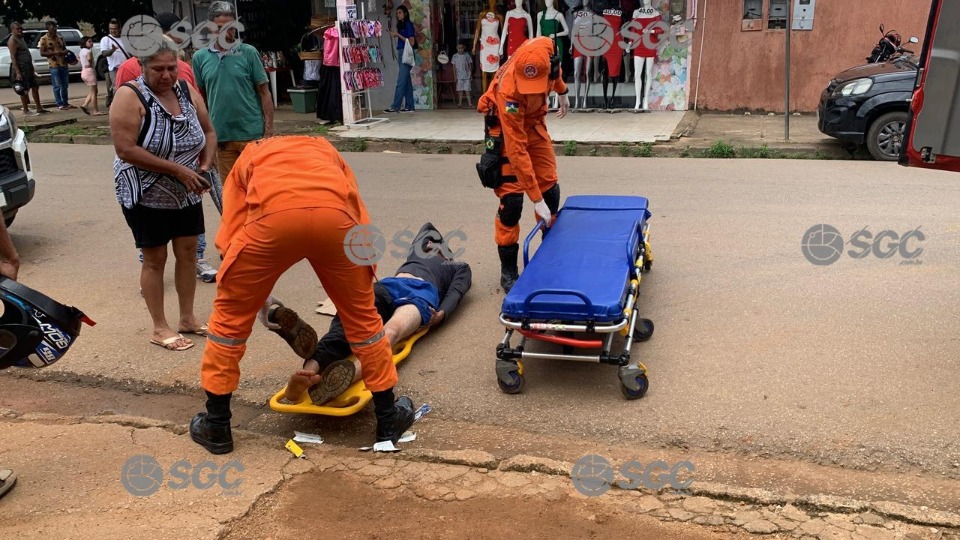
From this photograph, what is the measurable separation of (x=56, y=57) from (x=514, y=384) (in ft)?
53.0

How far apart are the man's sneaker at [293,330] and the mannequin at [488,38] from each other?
11193mm

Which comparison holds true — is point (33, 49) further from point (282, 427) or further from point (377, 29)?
point (282, 427)

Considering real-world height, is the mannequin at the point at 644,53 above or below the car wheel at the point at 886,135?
above

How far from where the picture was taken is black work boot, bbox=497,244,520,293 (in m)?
5.58

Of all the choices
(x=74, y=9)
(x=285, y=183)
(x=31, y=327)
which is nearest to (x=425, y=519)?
(x=285, y=183)

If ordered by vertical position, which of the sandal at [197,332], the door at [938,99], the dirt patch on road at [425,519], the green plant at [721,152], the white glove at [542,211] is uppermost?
the door at [938,99]

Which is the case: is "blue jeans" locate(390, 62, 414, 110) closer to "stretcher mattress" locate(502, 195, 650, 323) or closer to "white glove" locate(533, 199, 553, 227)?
"stretcher mattress" locate(502, 195, 650, 323)

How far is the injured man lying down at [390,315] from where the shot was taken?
3.78 metres

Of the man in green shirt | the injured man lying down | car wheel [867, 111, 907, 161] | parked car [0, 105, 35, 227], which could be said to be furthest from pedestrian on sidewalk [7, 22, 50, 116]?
car wheel [867, 111, 907, 161]

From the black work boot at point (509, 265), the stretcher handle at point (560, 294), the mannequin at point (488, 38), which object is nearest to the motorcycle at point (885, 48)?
the mannequin at point (488, 38)

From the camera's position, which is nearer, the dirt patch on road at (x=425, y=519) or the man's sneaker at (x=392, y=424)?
the dirt patch on road at (x=425, y=519)

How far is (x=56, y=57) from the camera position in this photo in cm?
1666

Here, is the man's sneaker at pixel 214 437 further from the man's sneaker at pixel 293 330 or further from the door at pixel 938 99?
the door at pixel 938 99

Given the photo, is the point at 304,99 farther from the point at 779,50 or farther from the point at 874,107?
the point at 874,107
